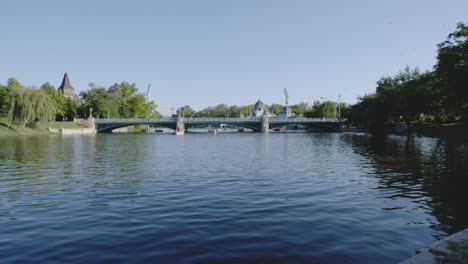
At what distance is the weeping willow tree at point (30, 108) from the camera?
76938 mm

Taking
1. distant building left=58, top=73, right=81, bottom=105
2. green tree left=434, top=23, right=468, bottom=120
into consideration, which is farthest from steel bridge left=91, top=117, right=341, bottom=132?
distant building left=58, top=73, right=81, bottom=105

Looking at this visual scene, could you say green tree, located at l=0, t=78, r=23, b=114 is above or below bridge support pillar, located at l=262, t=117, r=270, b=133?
above

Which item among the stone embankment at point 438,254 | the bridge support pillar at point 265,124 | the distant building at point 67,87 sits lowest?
the stone embankment at point 438,254

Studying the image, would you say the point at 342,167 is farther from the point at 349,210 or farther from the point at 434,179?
the point at 349,210

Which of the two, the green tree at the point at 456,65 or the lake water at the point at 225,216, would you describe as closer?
the lake water at the point at 225,216

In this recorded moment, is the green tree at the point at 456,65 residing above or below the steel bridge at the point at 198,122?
above

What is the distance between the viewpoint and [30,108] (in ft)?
253

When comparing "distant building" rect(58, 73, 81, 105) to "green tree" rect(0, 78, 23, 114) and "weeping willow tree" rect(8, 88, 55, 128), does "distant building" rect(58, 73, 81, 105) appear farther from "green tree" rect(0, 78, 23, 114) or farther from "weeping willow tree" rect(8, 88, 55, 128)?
"weeping willow tree" rect(8, 88, 55, 128)

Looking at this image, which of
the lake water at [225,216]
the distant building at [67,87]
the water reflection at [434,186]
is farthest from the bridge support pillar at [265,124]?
the distant building at [67,87]

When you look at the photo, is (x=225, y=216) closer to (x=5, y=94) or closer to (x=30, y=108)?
(x=30, y=108)

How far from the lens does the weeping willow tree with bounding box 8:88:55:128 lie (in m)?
76.9

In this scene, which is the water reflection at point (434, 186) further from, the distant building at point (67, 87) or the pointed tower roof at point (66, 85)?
the pointed tower roof at point (66, 85)

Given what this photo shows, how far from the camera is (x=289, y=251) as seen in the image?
8.27 metres

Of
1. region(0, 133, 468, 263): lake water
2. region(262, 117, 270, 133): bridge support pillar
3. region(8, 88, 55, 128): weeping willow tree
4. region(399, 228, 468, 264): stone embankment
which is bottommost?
region(0, 133, 468, 263): lake water
